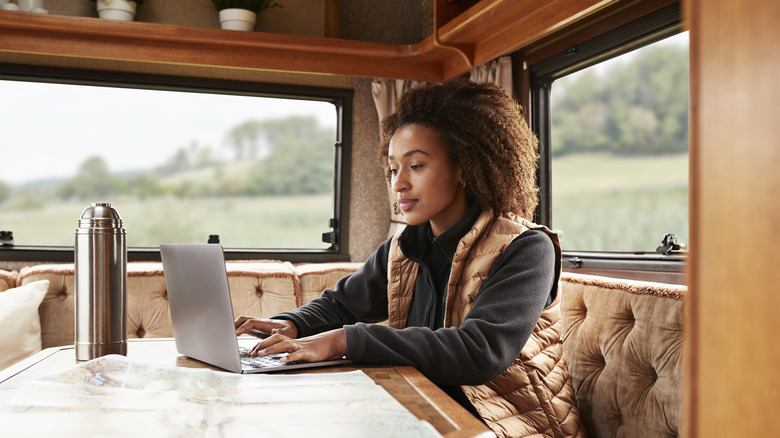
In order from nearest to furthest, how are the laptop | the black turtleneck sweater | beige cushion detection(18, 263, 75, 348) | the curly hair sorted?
the laptop, the black turtleneck sweater, the curly hair, beige cushion detection(18, 263, 75, 348)

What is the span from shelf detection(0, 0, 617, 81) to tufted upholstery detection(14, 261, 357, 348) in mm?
887

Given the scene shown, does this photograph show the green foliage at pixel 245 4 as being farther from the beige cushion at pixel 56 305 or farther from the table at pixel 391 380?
the table at pixel 391 380

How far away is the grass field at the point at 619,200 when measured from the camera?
1941 mm

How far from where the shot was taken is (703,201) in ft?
1.01

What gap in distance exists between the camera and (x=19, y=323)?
6.69ft

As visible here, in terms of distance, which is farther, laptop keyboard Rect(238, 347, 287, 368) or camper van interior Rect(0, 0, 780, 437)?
camper van interior Rect(0, 0, 780, 437)

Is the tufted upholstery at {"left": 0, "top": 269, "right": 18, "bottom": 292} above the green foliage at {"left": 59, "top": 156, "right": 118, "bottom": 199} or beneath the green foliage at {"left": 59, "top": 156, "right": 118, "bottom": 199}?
beneath

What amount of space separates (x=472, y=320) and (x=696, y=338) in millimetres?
889

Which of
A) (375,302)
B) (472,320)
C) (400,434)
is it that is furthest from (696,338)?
(375,302)

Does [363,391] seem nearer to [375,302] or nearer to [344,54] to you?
[375,302]

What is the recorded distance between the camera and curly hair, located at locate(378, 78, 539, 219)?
1567mm

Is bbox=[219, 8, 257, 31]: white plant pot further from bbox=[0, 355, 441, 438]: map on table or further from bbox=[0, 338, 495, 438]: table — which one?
bbox=[0, 355, 441, 438]: map on table

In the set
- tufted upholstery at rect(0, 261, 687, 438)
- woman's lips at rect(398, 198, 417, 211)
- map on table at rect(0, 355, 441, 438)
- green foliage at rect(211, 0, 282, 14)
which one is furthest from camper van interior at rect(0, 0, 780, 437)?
woman's lips at rect(398, 198, 417, 211)

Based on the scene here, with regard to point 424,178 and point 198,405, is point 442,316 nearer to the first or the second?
point 424,178
